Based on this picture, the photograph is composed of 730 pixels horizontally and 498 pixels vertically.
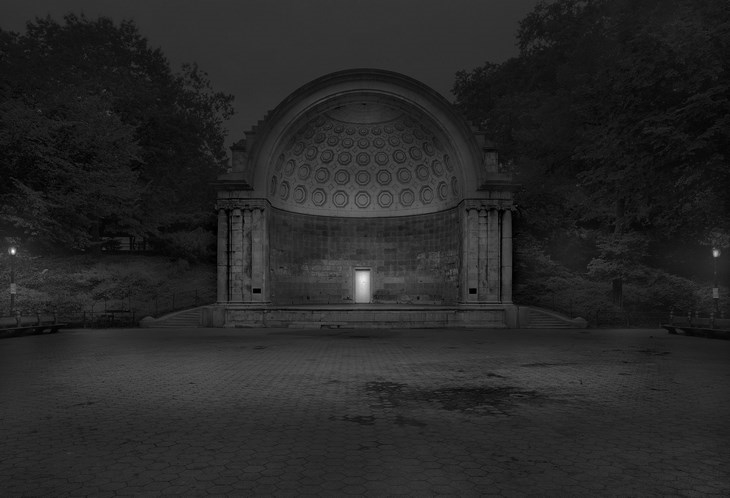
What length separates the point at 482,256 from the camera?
26.2m

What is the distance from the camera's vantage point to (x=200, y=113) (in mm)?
42156

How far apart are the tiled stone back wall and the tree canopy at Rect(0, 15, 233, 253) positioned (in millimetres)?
9488

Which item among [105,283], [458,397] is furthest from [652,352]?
[105,283]

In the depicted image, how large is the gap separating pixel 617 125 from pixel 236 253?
17.9 meters

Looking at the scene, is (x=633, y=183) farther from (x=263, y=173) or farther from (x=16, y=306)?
(x=16, y=306)

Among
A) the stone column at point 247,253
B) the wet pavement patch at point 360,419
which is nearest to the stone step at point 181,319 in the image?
the stone column at point 247,253

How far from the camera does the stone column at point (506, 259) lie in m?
25.9

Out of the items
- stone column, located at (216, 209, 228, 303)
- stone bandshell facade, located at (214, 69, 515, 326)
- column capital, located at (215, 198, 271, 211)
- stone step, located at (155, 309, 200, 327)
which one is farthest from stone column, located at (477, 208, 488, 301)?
stone step, located at (155, 309, 200, 327)

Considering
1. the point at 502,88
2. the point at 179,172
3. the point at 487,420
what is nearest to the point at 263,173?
the point at 179,172

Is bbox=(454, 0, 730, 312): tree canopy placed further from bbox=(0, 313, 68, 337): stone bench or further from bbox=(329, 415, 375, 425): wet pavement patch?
bbox=(0, 313, 68, 337): stone bench

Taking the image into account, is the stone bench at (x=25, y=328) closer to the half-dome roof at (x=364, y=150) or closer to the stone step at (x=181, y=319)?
the stone step at (x=181, y=319)

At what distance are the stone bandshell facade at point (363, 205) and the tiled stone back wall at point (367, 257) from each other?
68mm

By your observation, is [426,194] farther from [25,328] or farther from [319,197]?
[25,328]

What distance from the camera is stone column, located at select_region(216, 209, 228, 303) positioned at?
84.1 feet
